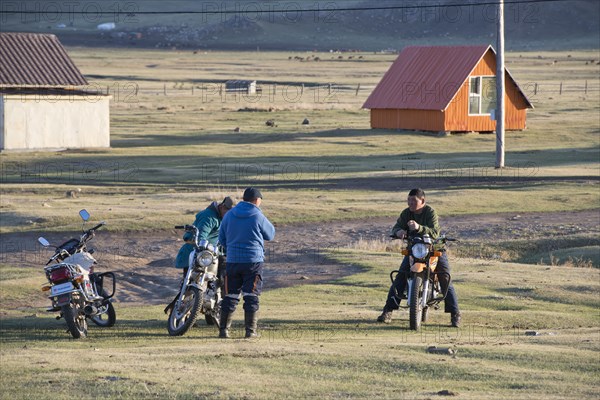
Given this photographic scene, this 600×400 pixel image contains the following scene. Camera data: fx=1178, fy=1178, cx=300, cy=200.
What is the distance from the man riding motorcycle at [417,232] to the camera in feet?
52.0

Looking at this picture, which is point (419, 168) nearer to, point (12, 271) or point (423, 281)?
point (12, 271)

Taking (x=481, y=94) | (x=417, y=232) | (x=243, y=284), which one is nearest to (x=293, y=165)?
(x=481, y=94)

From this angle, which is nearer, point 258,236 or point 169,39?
point 258,236

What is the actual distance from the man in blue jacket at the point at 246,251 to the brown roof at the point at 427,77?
39733mm

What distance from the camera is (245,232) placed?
583 inches

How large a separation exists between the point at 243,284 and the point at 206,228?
A: 1158 millimetres

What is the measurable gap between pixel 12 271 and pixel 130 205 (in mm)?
9737

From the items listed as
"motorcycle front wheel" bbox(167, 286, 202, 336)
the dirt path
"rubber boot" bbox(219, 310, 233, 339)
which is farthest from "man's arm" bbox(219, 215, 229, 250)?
the dirt path

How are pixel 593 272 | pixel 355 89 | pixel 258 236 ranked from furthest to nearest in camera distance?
pixel 355 89 → pixel 593 272 → pixel 258 236

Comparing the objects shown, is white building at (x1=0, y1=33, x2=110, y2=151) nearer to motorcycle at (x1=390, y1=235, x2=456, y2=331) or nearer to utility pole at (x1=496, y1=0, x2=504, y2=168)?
utility pole at (x1=496, y1=0, x2=504, y2=168)

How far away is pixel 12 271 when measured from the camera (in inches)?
914

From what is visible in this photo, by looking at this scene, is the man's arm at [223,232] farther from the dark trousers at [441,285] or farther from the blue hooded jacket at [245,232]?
the dark trousers at [441,285]

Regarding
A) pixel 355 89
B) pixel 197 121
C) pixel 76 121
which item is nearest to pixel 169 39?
pixel 355 89

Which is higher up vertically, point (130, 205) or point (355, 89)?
point (355, 89)
